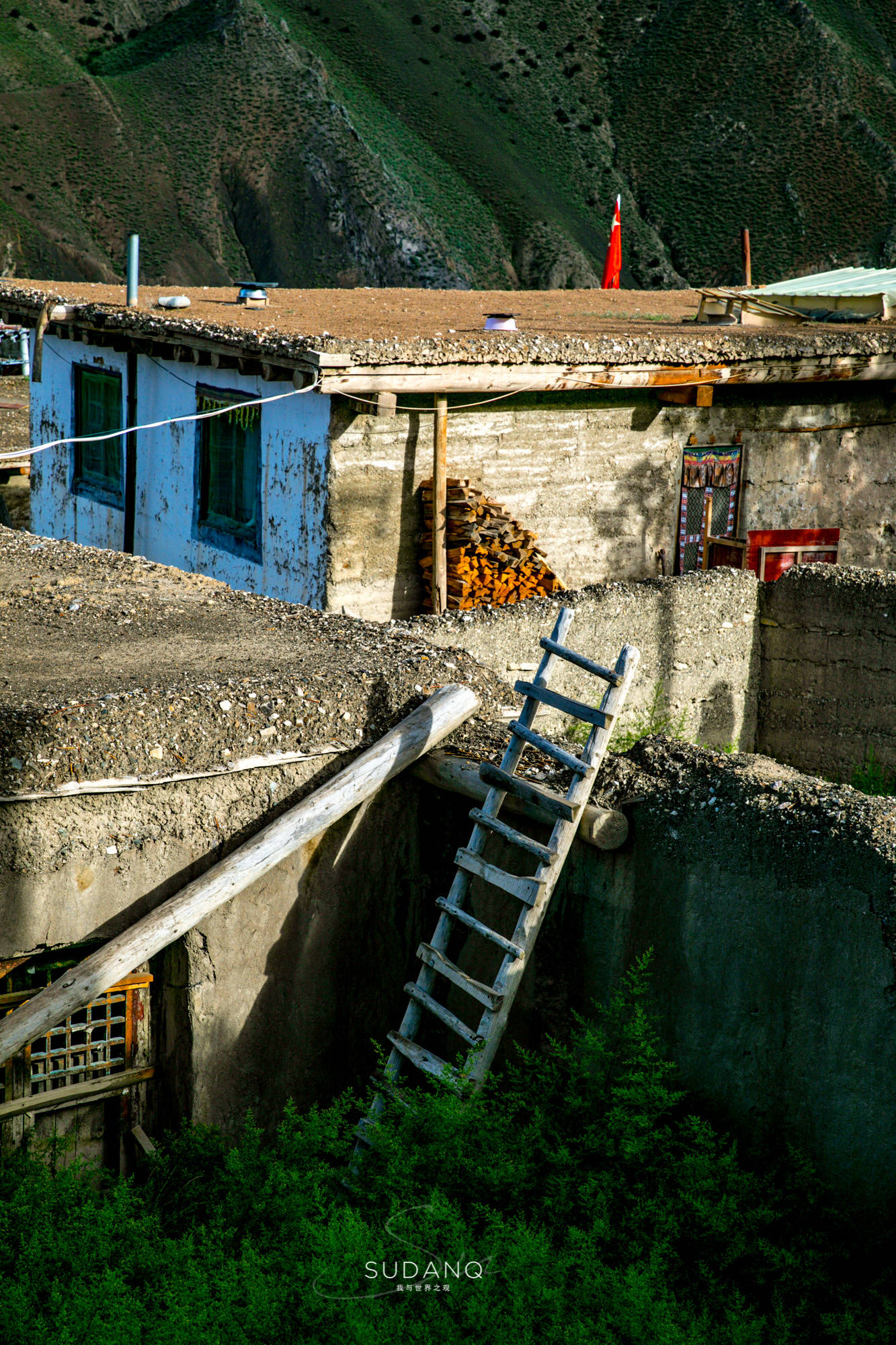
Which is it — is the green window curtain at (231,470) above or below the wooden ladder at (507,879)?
above

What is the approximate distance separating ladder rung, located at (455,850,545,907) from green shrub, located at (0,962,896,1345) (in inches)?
22.7

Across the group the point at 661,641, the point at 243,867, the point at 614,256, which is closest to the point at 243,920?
the point at 243,867

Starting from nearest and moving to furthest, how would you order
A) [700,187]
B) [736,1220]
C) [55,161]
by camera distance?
[736,1220]
[55,161]
[700,187]

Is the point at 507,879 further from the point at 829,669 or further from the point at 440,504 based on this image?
the point at 440,504

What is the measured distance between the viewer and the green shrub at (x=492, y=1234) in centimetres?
440

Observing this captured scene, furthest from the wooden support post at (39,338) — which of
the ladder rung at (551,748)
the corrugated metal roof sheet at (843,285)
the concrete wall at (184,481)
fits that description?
the ladder rung at (551,748)

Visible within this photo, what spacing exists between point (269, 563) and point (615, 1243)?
25.5 ft

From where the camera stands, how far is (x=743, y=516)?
521 inches

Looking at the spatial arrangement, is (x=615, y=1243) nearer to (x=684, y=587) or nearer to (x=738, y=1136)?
(x=738, y=1136)

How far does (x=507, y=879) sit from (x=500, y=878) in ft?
0.15

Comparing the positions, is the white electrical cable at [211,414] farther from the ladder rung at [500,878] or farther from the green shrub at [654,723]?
the ladder rung at [500,878]

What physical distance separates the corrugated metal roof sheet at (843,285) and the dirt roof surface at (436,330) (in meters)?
0.79

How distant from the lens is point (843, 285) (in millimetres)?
16219

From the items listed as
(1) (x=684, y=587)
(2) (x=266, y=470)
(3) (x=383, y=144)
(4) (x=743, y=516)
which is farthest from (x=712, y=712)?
(3) (x=383, y=144)
